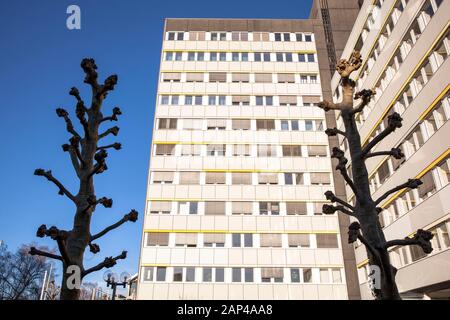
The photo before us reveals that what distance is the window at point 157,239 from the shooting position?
101 feet

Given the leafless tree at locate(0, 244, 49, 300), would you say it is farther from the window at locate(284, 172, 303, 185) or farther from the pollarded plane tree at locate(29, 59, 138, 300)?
the pollarded plane tree at locate(29, 59, 138, 300)

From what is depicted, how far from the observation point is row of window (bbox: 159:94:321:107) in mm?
37562

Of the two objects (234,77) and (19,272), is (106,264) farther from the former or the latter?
(19,272)

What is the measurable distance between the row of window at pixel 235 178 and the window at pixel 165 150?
212 cm

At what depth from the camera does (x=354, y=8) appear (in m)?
43.2

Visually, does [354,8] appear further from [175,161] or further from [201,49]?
[175,161]

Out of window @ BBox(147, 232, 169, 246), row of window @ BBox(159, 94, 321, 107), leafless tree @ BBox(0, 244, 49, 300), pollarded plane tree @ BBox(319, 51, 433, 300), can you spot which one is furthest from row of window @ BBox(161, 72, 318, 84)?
pollarded plane tree @ BBox(319, 51, 433, 300)

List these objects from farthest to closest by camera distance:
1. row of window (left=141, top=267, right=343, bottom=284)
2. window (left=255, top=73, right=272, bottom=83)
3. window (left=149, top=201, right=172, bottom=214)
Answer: window (left=255, top=73, right=272, bottom=83), window (left=149, top=201, right=172, bottom=214), row of window (left=141, top=267, right=343, bottom=284)

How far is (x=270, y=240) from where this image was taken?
102 ft

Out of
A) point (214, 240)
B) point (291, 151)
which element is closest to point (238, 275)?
point (214, 240)

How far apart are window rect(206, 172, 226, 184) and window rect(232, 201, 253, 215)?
8.43 feet
